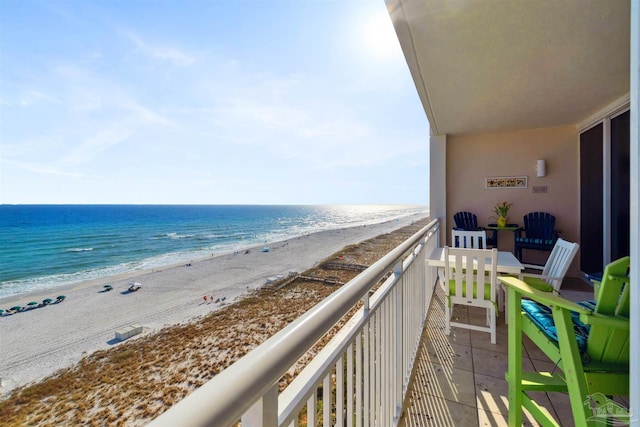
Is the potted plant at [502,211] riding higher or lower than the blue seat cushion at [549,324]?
higher

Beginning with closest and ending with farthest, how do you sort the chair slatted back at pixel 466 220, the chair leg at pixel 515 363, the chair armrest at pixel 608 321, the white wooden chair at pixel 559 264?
1. the chair armrest at pixel 608 321
2. the chair leg at pixel 515 363
3. the white wooden chair at pixel 559 264
4. the chair slatted back at pixel 466 220

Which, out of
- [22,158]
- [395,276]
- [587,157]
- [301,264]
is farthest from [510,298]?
[22,158]

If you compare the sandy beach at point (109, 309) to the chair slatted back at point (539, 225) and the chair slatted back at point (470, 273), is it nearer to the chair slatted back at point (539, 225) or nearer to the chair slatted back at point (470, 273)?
the chair slatted back at point (470, 273)

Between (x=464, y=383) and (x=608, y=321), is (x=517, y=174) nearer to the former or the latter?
(x=464, y=383)

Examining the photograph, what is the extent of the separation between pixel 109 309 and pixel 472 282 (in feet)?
34.1

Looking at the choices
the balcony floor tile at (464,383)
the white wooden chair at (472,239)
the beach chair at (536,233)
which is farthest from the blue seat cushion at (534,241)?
the balcony floor tile at (464,383)

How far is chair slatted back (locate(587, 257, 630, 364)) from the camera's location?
940mm

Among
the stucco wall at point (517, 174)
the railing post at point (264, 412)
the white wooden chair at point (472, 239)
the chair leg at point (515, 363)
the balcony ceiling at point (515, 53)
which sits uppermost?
the balcony ceiling at point (515, 53)

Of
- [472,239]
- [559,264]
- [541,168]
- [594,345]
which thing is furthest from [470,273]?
[541,168]

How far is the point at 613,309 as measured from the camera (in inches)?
37.5

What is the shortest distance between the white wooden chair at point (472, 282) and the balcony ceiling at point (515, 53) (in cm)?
167

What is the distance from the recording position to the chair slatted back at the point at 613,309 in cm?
94

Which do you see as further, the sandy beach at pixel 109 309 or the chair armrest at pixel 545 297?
the sandy beach at pixel 109 309

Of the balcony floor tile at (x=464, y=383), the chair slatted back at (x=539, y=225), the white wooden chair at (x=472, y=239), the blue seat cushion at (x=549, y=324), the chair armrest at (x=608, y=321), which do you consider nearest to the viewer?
the chair armrest at (x=608, y=321)
